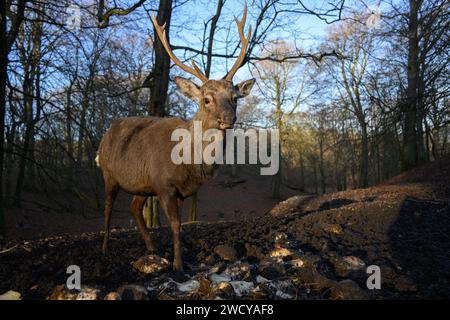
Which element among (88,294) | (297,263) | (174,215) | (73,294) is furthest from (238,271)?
(73,294)

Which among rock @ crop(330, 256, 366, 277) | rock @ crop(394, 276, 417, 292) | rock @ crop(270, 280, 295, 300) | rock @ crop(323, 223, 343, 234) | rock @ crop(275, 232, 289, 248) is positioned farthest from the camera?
rock @ crop(323, 223, 343, 234)

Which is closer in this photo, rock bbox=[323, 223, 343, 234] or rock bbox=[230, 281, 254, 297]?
rock bbox=[230, 281, 254, 297]

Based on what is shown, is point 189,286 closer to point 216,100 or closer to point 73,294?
point 73,294

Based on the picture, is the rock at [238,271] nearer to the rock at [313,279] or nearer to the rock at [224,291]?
the rock at [224,291]

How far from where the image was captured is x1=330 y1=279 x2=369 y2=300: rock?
325cm

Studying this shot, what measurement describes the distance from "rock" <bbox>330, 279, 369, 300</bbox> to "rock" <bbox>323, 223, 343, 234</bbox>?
187 cm

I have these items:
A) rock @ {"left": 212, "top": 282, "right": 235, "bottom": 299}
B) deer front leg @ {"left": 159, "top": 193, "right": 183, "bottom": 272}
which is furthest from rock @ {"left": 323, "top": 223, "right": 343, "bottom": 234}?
rock @ {"left": 212, "top": 282, "right": 235, "bottom": 299}

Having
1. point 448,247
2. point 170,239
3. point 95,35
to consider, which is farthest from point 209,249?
point 95,35

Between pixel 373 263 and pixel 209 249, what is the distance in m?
1.98

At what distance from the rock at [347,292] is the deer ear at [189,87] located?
2871mm

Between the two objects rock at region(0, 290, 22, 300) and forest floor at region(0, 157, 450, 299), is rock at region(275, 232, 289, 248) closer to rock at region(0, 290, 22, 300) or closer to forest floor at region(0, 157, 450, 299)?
forest floor at region(0, 157, 450, 299)

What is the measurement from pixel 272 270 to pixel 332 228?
5.69ft

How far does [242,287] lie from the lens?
3.43 m

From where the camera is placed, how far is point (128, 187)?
5145mm
